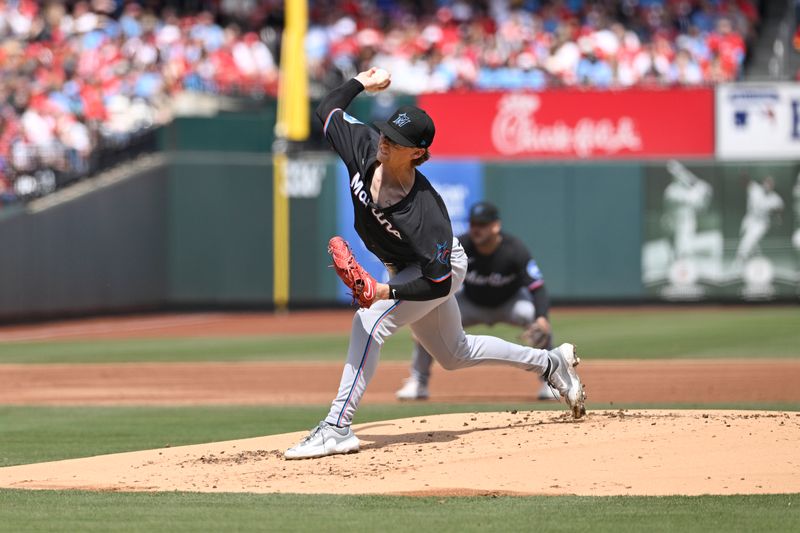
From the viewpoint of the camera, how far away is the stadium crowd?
2355cm

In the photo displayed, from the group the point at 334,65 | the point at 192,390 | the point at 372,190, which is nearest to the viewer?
the point at 372,190

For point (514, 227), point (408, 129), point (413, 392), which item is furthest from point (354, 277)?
point (514, 227)

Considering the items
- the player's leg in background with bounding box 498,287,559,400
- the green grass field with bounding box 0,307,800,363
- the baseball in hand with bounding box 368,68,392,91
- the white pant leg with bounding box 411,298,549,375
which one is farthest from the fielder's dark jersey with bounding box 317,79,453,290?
the green grass field with bounding box 0,307,800,363

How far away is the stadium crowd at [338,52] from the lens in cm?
2355

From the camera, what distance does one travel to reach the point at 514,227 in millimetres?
23141

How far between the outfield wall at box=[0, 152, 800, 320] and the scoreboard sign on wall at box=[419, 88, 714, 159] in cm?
58

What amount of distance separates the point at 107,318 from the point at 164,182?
2.67 metres

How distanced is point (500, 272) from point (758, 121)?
12936 mm

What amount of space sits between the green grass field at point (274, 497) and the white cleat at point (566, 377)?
1.23 meters

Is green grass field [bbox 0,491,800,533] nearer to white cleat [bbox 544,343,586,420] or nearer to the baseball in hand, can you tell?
white cleat [bbox 544,343,586,420]

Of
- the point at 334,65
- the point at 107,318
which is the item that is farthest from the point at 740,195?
the point at 107,318

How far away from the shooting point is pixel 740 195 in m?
22.8

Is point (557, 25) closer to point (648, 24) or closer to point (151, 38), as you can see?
point (648, 24)

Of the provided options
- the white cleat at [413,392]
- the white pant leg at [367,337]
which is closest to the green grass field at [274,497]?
the white cleat at [413,392]
